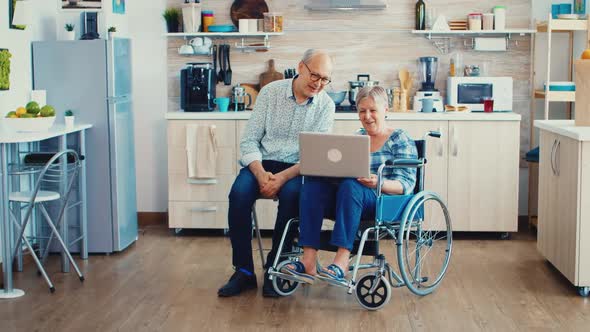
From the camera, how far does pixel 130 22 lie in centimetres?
618

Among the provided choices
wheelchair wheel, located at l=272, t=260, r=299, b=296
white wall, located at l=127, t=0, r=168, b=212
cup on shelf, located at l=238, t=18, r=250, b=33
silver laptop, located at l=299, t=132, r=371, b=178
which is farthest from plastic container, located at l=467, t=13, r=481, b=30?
Answer: wheelchair wheel, located at l=272, t=260, r=299, b=296

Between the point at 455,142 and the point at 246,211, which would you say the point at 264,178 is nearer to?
the point at 246,211

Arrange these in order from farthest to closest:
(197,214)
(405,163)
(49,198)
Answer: (197,214), (49,198), (405,163)

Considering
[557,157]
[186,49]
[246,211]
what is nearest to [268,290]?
[246,211]

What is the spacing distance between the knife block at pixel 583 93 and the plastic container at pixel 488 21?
1.60 m

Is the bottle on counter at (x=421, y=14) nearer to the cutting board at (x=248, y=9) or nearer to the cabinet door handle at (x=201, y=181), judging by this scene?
the cutting board at (x=248, y=9)

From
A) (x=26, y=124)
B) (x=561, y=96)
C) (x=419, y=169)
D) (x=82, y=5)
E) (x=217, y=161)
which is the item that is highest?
(x=82, y=5)

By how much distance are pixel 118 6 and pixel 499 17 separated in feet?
8.26

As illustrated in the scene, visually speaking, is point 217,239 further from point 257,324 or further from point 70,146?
point 257,324

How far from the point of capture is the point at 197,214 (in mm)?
5840

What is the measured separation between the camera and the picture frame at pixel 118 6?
217 inches

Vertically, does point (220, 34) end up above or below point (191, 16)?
below

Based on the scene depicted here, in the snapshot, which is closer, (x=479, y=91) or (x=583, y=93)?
(x=583, y=93)

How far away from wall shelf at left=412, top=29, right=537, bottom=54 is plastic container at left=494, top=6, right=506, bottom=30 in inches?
2.0
